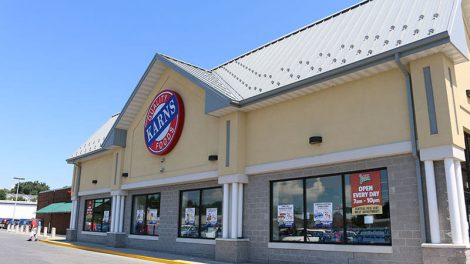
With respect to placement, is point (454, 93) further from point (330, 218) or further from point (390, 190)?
point (330, 218)

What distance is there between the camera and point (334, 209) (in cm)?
1307

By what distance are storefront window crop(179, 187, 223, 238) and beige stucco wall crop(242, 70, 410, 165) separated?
9.18 feet

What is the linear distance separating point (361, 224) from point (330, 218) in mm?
1119

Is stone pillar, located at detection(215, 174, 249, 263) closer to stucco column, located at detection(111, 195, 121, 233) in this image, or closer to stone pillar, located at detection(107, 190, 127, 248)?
stone pillar, located at detection(107, 190, 127, 248)

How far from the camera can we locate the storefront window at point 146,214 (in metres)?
20.6

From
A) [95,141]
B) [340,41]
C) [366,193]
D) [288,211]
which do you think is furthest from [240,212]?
[95,141]

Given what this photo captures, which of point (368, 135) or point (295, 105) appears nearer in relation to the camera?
point (368, 135)

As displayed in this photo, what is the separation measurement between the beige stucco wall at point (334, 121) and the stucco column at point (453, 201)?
1.42m

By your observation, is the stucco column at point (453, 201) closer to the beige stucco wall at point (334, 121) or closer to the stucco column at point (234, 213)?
the beige stucco wall at point (334, 121)

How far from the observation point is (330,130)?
43.7 ft

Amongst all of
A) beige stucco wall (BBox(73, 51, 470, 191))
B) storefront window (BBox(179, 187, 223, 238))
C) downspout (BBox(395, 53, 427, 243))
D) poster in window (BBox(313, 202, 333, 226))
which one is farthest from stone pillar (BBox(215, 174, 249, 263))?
downspout (BBox(395, 53, 427, 243))

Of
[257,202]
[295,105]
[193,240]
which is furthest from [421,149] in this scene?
[193,240]

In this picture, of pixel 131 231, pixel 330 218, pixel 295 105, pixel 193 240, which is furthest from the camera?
pixel 131 231

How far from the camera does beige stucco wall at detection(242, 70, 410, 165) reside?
1196cm
